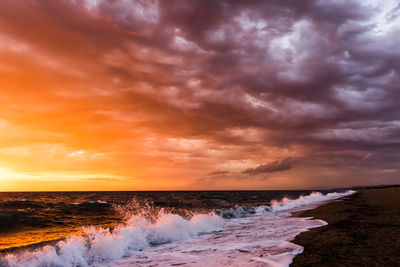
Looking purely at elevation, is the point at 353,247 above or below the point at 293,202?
above

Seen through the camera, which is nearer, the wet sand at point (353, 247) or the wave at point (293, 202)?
the wet sand at point (353, 247)

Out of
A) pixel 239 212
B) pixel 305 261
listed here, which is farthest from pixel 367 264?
pixel 239 212

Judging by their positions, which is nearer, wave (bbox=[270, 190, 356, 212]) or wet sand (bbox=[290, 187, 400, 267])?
wet sand (bbox=[290, 187, 400, 267])

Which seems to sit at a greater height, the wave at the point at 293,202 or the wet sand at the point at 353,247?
the wet sand at the point at 353,247

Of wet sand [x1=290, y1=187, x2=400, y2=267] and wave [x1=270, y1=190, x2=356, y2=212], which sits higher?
wet sand [x1=290, y1=187, x2=400, y2=267]

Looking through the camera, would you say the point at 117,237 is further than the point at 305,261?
Yes

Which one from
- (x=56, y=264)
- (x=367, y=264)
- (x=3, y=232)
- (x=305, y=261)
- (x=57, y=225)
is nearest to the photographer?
(x=367, y=264)

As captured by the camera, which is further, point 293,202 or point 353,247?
point 293,202

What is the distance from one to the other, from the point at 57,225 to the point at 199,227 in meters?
10.5

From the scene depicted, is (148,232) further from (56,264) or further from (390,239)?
(390,239)

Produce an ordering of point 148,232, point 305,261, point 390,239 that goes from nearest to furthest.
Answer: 1. point 305,261
2. point 390,239
3. point 148,232

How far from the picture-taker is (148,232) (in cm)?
1455

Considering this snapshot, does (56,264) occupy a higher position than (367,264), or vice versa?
(367,264)

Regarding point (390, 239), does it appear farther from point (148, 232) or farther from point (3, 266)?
point (3, 266)
